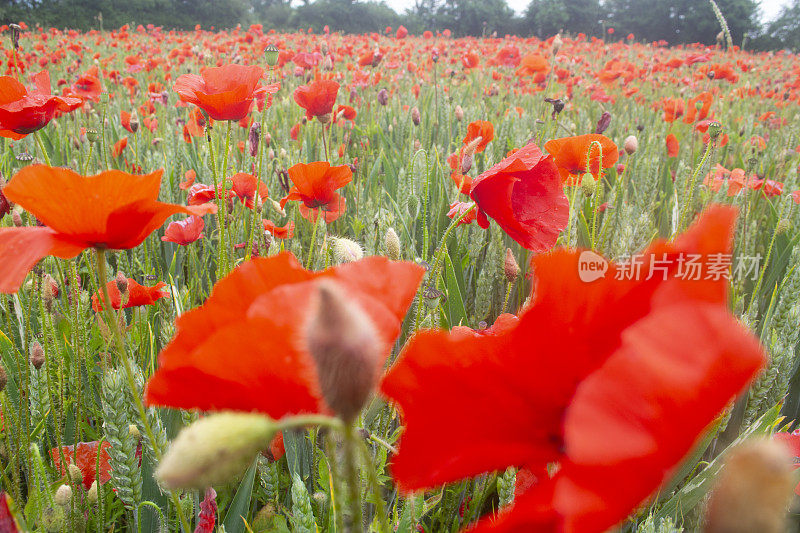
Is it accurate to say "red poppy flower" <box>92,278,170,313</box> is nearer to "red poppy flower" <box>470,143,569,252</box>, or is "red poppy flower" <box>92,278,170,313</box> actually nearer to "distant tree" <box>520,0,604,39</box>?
"red poppy flower" <box>470,143,569,252</box>

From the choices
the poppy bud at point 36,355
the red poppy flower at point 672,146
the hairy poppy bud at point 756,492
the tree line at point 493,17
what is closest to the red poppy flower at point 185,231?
the poppy bud at point 36,355

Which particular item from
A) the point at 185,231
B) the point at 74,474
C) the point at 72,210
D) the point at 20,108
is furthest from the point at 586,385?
the point at 185,231

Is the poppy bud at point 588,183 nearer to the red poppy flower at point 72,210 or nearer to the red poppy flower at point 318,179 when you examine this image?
the red poppy flower at point 318,179

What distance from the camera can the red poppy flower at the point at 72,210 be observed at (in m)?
0.40

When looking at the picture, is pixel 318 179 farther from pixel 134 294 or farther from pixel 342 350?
pixel 342 350

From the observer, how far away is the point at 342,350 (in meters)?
0.22

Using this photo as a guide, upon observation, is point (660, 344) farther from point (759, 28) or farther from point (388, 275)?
→ point (759, 28)

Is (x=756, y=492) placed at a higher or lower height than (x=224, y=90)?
lower

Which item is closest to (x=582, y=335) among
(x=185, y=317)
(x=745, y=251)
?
(x=185, y=317)

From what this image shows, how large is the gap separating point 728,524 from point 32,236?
48cm

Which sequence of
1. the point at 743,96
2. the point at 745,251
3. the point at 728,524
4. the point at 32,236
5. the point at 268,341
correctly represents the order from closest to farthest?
the point at 728,524 → the point at 268,341 → the point at 32,236 → the point at 745,251 → the point at 743,96

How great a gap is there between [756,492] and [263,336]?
0.67 feet

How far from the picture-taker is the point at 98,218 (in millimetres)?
436

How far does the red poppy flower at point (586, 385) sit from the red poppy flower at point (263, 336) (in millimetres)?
34
